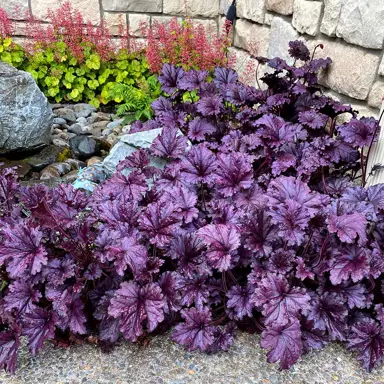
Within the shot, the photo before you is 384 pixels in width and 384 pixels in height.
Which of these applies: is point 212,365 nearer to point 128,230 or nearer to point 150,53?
point 128,230

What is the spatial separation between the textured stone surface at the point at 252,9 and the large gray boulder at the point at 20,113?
1.85 meters

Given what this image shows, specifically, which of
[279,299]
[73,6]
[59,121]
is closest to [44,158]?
[59,121]

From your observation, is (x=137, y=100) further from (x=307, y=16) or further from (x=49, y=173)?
(x=307, y=16)

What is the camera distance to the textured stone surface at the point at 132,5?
436 cm

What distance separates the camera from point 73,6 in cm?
434

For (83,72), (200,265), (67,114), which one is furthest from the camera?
(83,72)

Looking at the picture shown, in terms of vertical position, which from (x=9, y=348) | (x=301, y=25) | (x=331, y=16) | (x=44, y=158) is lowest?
(x=44, y=158)

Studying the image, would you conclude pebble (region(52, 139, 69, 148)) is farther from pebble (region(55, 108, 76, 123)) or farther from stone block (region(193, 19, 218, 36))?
stone block (region(193, 19, 218, 36))

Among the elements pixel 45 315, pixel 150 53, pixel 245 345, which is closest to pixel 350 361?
pixel 245 345

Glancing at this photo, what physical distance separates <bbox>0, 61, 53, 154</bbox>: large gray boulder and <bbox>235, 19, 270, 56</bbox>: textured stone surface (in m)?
1.79

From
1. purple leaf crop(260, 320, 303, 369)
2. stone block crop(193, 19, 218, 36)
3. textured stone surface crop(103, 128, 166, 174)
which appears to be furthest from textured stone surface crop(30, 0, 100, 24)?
purple leaf crop(260, 320, 303, 369)

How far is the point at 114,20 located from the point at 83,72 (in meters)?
0.65

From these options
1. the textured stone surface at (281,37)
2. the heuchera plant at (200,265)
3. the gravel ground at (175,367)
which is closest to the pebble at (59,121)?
the textured stone surface at (281,37)

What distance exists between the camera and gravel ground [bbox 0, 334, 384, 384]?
146 cm
